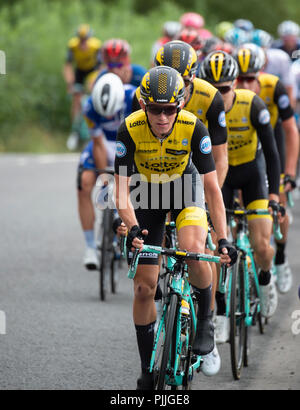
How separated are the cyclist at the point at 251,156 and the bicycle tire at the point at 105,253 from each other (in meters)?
1.55

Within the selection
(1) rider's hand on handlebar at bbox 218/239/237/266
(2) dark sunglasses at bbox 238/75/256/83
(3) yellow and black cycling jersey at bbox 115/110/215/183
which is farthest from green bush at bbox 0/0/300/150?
(1) rider's hand on handlebar at bbox 218/239/237/266

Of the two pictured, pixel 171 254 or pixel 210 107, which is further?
pixel 210 107

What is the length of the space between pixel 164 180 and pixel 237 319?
4.77 feet

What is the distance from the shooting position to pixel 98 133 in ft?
31.2

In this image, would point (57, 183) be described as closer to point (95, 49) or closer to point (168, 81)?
point (95, 49)

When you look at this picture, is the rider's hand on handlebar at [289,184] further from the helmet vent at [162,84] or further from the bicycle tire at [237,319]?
the helmet vent at [162,84]

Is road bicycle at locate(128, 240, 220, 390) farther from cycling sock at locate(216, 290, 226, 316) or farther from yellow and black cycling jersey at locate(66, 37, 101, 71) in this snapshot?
yellow and black cycling jersey at locate(66, 37, 101, 71)

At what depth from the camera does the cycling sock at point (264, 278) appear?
7789mm

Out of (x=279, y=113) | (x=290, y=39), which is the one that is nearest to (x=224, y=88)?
(x=279, y=113)

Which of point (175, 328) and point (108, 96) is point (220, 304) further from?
point (108, 96)

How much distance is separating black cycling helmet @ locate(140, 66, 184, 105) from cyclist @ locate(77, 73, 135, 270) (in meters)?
3.14

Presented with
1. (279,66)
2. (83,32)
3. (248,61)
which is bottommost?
(248,61)

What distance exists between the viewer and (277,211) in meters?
7.46

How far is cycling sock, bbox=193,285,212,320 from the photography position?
6.06 metres
